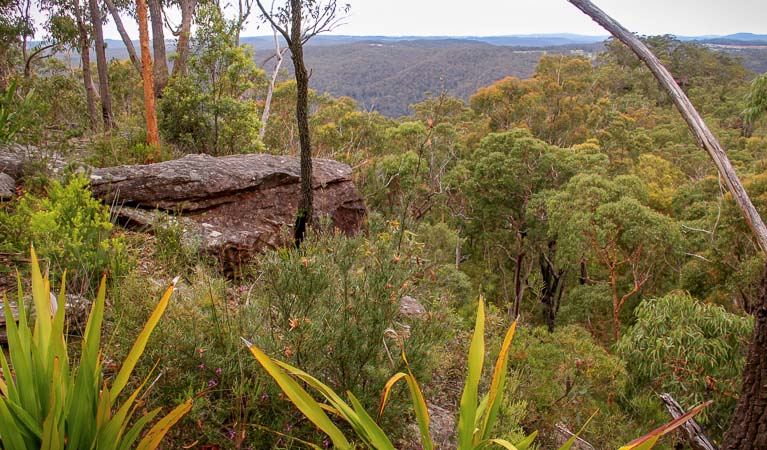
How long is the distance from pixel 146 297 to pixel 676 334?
19.8 ft

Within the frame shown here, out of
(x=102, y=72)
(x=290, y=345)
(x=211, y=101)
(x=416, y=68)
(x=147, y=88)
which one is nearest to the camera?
(x=290, y=345)

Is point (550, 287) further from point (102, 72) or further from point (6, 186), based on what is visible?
point (6, 186)

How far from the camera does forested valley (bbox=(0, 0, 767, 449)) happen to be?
2.09m

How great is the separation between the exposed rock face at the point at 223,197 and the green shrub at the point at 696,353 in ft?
13.5

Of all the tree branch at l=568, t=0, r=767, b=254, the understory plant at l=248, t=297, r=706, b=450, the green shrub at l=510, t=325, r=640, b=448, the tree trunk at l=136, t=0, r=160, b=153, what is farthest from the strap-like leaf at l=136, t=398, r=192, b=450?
the tree trunk at l=136, t=0, r=160, b=153

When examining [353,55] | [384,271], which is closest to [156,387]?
[384,271]

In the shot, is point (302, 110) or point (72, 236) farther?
point (302, 110)

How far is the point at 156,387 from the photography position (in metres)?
2.11

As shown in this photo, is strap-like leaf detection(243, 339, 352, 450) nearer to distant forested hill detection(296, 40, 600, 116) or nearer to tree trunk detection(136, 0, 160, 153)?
tree trunk detection(136, 0, 160, 153)

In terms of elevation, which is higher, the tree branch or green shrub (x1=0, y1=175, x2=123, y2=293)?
the tree branch

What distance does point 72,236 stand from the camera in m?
2.97

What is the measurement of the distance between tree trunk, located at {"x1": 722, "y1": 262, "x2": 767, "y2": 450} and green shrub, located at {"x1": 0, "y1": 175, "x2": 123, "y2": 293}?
3.71 m

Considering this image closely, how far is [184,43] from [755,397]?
9.85 metres

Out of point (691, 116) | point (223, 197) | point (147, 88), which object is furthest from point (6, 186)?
point (691, 116)
